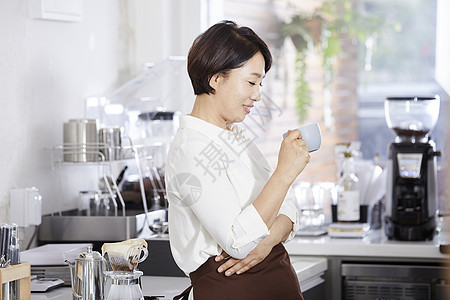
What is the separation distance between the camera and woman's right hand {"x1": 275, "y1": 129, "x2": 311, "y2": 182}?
1.97 meters

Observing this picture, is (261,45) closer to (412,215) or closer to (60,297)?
(60,297)

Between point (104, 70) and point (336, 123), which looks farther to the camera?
point (336, 123)

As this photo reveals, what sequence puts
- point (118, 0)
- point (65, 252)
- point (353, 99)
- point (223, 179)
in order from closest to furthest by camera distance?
1. point (223, 179)
2. point (65, 252)
3. point (118, 0)
4. point (353, 99)

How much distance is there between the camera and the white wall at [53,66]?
9.16 feet

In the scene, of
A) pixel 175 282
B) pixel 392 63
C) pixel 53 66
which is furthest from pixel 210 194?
pixel 392 63

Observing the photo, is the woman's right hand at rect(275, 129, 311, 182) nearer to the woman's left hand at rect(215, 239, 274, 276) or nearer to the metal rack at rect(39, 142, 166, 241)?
the woman's left hand at rect(215, 239, 274, 276)

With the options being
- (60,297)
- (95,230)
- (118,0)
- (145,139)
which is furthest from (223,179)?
(118,0)

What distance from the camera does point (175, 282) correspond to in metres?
2.67

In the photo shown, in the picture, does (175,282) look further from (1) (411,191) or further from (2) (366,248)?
(1) (411,191)

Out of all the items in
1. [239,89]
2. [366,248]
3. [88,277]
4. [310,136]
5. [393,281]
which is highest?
[239,89]

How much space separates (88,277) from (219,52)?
71 centimetres

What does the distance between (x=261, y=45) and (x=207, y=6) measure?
193 centimetres

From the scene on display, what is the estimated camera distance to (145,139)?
11.1ft

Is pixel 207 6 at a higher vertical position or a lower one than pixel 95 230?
higher
